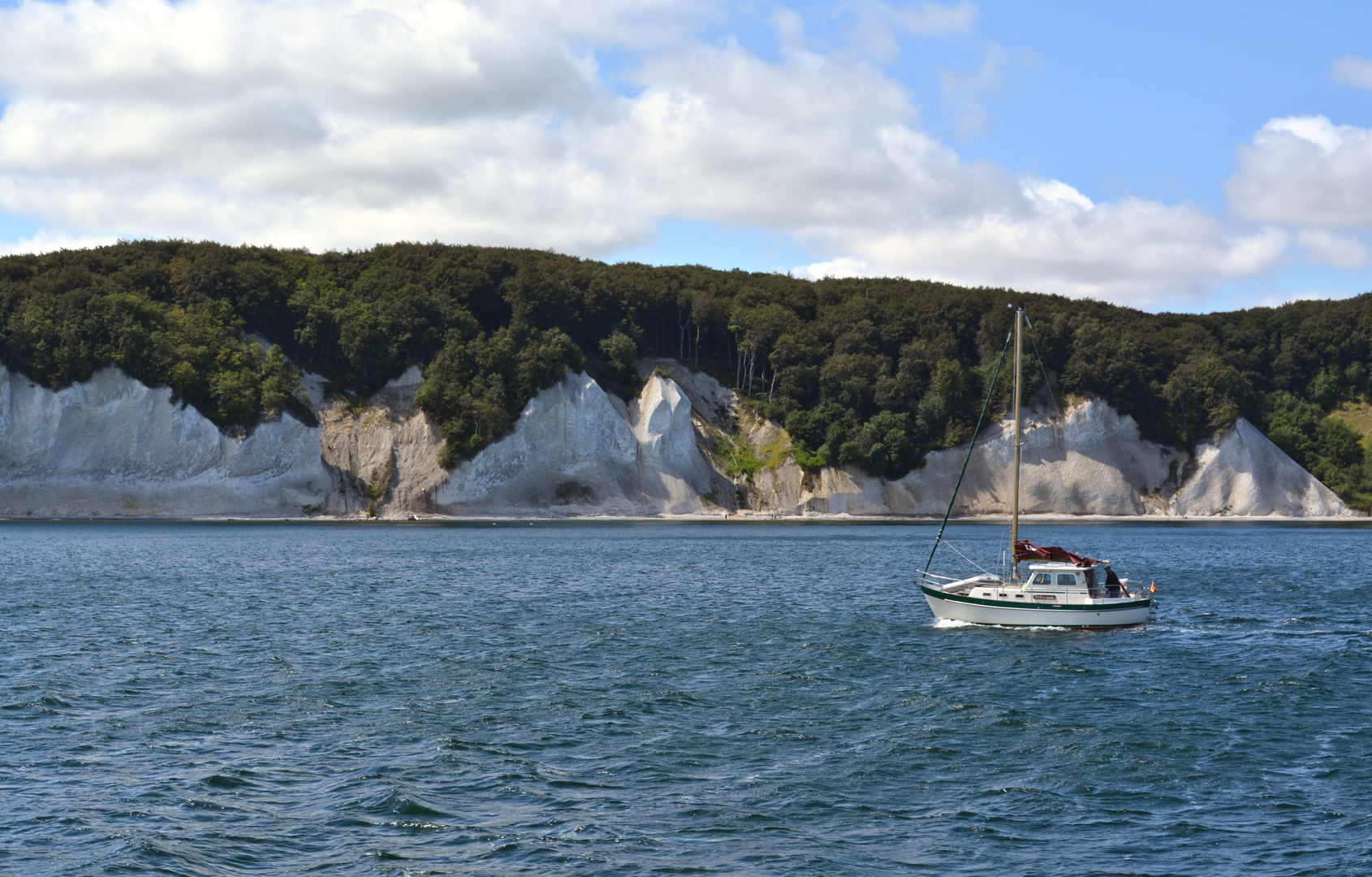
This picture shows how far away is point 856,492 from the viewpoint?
125 m

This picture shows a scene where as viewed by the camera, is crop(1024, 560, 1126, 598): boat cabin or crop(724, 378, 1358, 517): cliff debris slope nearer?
crop(1024, 560, 1126, 598): boat cabin

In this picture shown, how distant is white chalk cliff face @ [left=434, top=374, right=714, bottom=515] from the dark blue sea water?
205ft

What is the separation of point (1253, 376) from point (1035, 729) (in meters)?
138

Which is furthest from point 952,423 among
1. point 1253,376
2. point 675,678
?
point 675,678

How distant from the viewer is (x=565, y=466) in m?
120

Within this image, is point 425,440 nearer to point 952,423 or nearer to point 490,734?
point 952,423

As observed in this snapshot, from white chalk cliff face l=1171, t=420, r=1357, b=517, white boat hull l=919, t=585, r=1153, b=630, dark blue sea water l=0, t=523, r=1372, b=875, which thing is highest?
white chalk cliff face l=1171, t=420, r=1357, b=517

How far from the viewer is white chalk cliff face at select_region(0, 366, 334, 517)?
4126 inches

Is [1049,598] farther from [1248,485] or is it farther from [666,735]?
[1248,485]

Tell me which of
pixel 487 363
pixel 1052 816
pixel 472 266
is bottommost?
pixel 1052 816

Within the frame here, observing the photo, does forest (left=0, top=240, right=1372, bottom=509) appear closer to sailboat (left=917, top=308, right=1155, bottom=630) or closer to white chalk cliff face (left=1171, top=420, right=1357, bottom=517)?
white chalk cliff face (left=1171, top=420, right=1357, bottom=517)

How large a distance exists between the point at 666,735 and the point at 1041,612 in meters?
21.1

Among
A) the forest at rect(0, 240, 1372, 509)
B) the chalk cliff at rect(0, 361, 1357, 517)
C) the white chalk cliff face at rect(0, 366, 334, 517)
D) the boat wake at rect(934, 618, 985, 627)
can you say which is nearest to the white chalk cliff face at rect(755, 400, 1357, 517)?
the chalk cliff at rect(0, 361, 1357, 517)

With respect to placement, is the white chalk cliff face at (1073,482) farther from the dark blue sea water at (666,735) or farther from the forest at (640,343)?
the dark blue sea water at (666,735)
